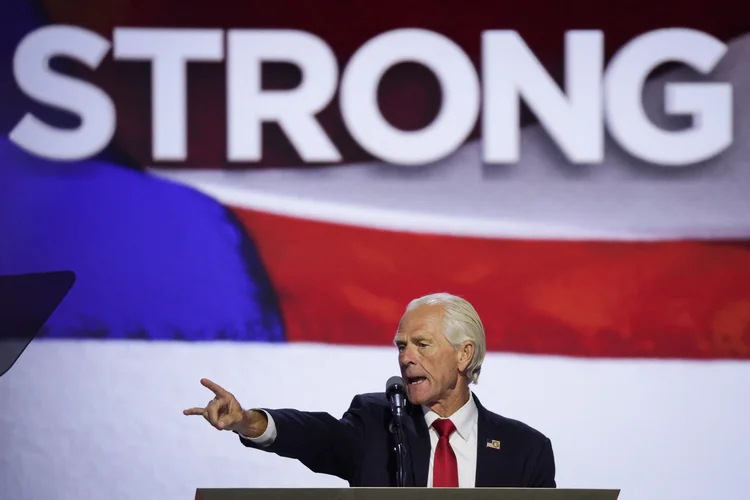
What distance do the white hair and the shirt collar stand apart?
0.29 ft

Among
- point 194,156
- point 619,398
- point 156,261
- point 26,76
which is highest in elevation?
point 26,76

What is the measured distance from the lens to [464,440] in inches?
118

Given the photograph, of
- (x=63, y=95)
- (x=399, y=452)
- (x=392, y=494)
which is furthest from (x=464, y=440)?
(x=63, y=95)

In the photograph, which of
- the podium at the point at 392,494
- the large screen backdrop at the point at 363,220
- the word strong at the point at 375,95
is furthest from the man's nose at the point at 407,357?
the word strong at the point at 375,95

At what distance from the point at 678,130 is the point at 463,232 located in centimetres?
94

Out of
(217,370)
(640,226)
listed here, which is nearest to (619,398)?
(640,226)

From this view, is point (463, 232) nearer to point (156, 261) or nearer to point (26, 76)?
point (156, 261)

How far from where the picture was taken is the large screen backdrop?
430cm

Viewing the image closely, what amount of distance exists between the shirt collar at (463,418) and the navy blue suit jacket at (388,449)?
0.02 metres

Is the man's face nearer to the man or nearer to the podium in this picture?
the man

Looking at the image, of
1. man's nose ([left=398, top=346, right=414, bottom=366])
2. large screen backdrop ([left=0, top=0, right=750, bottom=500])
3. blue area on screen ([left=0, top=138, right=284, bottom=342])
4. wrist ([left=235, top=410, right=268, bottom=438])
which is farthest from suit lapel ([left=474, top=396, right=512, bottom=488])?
blue area on screen ([left=0, top=138, right=284, bottom=342])

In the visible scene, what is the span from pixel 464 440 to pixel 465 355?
0.23 metres

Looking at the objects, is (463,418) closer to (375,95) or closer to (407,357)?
(407,357)

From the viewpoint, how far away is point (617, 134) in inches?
173
